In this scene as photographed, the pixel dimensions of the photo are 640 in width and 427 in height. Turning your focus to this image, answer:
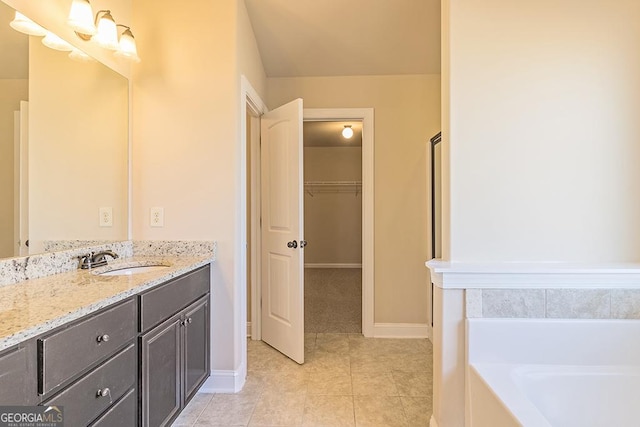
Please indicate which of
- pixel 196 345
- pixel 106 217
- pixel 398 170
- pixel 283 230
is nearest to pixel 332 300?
pixel 283 230

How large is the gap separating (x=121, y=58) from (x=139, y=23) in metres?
0.30

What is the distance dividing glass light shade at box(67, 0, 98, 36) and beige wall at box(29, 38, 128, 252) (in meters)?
0.17

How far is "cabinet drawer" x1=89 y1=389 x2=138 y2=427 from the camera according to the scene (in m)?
1.17

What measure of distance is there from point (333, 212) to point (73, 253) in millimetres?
5181

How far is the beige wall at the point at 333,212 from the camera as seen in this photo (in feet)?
21.2

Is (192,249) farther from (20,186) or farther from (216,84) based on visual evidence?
(216,84)

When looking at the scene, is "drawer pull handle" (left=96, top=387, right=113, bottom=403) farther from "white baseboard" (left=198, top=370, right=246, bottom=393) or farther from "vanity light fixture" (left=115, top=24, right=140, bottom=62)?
"vanity light fixture" (left=115, top=24, right=140, bottom=62)

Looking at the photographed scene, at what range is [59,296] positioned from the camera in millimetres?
1156

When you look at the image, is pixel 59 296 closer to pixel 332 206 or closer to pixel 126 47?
pixel 126 47

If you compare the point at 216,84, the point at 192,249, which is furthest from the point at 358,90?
the point at 192,249

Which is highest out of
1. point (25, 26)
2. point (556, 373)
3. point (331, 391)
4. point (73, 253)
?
point (25, 26)

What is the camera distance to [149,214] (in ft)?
6.88

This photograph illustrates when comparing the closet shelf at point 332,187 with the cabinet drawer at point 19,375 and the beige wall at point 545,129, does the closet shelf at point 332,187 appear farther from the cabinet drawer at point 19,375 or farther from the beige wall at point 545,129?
the cabinet drawer at point 19,375

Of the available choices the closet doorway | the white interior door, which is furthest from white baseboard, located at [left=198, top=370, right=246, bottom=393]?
the closet doorway
